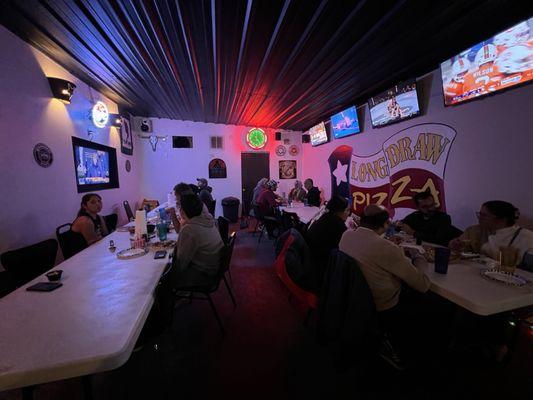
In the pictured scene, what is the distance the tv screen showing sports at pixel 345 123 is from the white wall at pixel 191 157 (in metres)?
2.65

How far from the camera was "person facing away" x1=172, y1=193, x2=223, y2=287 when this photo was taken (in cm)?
212

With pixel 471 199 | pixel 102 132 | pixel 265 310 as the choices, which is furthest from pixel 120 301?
pixel 102 132

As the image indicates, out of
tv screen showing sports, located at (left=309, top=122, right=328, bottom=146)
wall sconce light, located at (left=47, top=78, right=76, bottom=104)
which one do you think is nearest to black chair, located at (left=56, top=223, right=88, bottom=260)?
wall sconce light, located at (left=47, top=78, right=76, bottom=104)

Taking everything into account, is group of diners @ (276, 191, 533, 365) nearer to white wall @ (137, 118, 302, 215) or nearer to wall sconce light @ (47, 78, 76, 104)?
wall sconce light @ (47, 78, 76, 104)

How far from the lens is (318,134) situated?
642 cm

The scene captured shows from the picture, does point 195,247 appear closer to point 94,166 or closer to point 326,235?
point 326,235

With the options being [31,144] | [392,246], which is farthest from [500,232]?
[31,144]

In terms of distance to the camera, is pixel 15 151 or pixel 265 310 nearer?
pixel 15 151

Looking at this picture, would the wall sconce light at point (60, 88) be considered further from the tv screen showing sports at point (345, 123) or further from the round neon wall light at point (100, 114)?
the tv screen showing sports at point (345, 123)

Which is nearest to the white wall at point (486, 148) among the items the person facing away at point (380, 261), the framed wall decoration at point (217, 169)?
the person facing away at point (380, 261)

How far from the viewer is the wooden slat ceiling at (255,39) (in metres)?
2.15

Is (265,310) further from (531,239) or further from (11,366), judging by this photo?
(531,239)

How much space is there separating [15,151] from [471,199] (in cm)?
531

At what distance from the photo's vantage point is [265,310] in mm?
2705
